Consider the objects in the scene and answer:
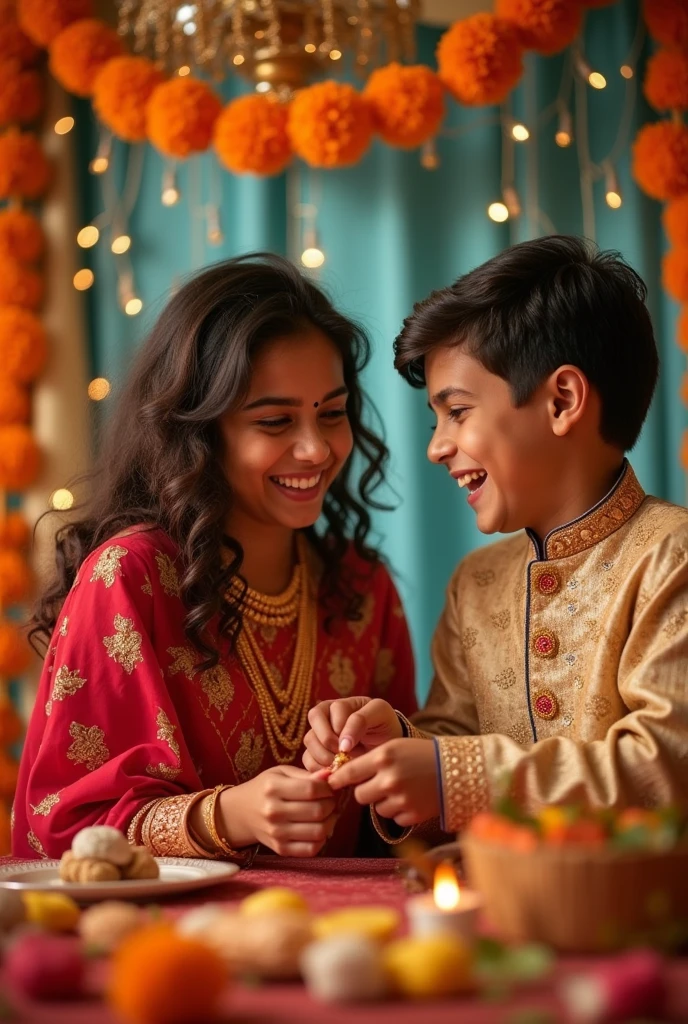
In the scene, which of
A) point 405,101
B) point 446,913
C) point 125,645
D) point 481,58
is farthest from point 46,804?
point 481,58

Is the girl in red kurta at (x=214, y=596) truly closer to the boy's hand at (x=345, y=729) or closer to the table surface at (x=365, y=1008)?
the boy's hand at (x=345, y=729)

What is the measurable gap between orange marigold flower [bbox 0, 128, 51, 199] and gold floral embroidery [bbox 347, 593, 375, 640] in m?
1.44

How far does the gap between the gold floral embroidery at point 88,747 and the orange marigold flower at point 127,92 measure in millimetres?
1544

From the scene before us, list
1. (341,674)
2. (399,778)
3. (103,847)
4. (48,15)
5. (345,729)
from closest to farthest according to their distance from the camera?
(103,847)
(399,778)
(345,729)
(341,674)
(48,15)

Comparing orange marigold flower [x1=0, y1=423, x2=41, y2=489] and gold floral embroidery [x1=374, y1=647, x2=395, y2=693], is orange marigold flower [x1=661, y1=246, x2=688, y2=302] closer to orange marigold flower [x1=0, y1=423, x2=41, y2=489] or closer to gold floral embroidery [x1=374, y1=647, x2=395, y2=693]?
gold floral embroidery [x1=374, y1=647, x2=395, y2=693]

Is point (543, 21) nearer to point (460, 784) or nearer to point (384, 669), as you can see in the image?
point (384, 669)

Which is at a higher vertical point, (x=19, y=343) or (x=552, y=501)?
(x=19, y=343)

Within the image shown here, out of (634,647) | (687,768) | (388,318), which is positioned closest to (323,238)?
(388,318)

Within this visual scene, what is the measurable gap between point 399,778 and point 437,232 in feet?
6.16

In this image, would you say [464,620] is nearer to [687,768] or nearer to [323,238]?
[687,768]

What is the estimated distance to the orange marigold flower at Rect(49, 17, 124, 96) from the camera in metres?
2.84

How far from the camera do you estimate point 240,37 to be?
2.61 metres

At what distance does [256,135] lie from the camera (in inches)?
106

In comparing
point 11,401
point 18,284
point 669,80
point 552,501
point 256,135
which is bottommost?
point 552,501
